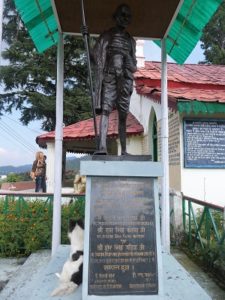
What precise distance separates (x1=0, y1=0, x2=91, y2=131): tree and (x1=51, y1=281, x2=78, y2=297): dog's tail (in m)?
17.7

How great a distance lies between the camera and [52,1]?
215 inches

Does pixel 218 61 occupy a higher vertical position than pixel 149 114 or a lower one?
higher

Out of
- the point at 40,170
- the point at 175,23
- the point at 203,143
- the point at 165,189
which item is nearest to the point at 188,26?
the point at 175,23

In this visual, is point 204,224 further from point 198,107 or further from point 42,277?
point 42,277

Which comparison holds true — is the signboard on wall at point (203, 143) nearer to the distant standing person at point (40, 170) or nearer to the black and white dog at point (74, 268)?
the black and white dog at point (74, 268)

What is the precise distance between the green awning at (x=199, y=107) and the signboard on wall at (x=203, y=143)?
2.12ft

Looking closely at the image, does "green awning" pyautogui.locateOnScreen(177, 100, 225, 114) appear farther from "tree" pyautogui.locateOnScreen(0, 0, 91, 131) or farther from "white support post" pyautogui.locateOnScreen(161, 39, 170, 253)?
"tree" pyautogui.locateOnScreen(0, 0, 91, 131)

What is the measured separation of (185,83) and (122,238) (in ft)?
23.6

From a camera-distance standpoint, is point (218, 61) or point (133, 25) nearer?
point (133, 25)

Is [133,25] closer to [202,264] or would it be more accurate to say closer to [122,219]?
[122,219]

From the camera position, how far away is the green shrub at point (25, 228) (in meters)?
6.59

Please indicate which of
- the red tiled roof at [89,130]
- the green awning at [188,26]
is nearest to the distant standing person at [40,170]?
the red tiled roof at [89,130]

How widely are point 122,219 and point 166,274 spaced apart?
1.08 metres

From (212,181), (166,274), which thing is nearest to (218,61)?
(212,181)
